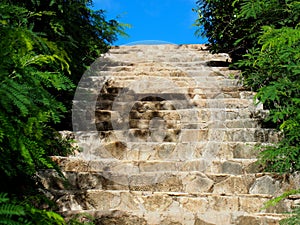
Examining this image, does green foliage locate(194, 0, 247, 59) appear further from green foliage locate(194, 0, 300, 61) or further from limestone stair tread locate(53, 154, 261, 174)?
limestone stair tread locate(53, 154, 261, 174)

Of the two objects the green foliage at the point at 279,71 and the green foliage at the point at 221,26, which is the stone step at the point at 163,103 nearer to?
the green foliage at the point at 279,71

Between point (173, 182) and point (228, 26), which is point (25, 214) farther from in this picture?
point (228, 26)

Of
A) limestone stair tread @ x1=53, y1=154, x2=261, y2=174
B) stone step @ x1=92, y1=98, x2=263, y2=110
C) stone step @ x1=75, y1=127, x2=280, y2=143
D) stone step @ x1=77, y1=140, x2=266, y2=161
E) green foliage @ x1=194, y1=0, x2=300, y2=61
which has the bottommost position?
limestone stair tread @ x1=53, y1=154, x2=261, y2=174

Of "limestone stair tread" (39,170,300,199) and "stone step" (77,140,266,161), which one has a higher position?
"stone step" (77,140,266,161)

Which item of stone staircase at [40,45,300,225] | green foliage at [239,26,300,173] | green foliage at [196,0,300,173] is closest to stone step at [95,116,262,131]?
stone staircase at [40,45,300,225]

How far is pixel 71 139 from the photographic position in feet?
17.1

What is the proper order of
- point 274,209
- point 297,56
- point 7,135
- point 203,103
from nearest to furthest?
point 7,135
point 274,209
point 297,56
point 203,103

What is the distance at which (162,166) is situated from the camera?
4.52 metres

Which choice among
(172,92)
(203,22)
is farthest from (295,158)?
(203,22)

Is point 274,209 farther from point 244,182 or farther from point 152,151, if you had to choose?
point 152,151

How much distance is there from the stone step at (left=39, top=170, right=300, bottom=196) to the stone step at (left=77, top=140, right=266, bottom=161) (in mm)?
662

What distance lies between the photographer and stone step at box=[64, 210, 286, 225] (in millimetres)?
3434

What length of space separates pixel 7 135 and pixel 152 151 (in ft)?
10.2

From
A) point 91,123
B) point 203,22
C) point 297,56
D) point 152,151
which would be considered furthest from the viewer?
point 203,22
